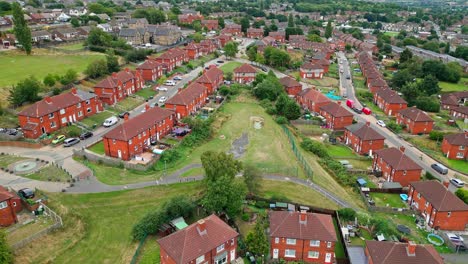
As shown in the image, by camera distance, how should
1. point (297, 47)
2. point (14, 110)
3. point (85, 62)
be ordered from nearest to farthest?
point (14, 110) → point (85, 62) → point (297, 47)

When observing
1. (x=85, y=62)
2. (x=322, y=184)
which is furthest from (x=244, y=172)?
(x=85, y=62)

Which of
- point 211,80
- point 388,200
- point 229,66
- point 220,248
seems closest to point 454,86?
point 229,66

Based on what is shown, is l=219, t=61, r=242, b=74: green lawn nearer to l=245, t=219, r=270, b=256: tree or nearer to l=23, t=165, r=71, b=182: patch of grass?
l=23, t=165, r=71, b=182: patch of grass

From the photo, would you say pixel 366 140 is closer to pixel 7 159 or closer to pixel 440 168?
pixel 440 168

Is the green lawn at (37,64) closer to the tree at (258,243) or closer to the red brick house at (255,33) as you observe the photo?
the tree at (258,243)

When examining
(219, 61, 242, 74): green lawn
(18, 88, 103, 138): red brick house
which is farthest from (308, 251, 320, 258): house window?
(219, 61, 242, 74): green lawn

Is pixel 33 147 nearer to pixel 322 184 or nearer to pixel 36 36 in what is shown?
pixel 322 184

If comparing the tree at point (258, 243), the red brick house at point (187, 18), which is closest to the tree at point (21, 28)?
the tree at point (258, 243)
